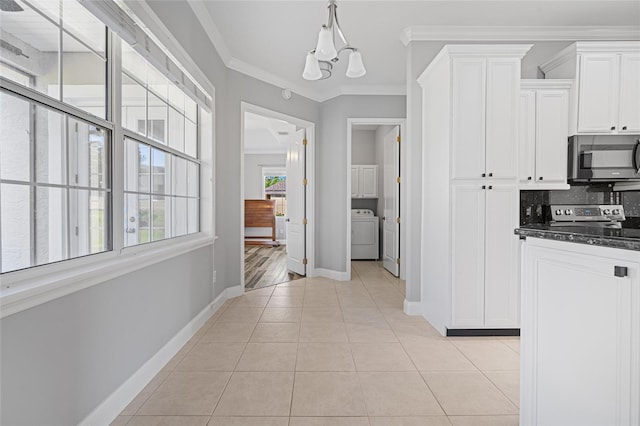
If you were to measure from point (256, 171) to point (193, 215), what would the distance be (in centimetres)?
593

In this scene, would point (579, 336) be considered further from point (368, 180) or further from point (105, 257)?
point (368, 180)

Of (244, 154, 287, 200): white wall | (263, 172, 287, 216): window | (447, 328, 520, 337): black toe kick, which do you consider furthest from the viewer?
(263, 172, 287, 216): window

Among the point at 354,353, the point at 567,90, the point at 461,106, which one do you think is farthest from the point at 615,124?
the point at 354,353

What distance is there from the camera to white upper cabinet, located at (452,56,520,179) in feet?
7.93

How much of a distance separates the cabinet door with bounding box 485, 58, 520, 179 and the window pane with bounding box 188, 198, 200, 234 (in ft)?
8.52

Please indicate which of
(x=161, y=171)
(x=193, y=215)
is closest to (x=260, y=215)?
(x=193, y=215)

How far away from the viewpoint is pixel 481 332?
250cm

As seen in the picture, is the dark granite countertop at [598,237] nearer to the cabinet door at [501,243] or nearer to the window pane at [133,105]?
the cabinet door at [501,243]

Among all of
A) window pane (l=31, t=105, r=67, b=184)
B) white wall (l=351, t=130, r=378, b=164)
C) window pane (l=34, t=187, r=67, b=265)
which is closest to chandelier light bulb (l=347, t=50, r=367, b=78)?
window pane (l=31, t=105, r=67, b=184)

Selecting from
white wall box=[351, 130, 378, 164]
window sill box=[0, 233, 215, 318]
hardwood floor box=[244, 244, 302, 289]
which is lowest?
hardwood floor box=[244, 244, 302, 289]

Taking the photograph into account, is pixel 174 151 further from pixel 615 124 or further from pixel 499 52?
pixel 615 124

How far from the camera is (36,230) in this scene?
46.2 inches

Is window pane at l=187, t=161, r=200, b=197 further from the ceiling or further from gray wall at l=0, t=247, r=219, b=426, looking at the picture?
the ceiling

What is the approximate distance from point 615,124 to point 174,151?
12.5 feet
